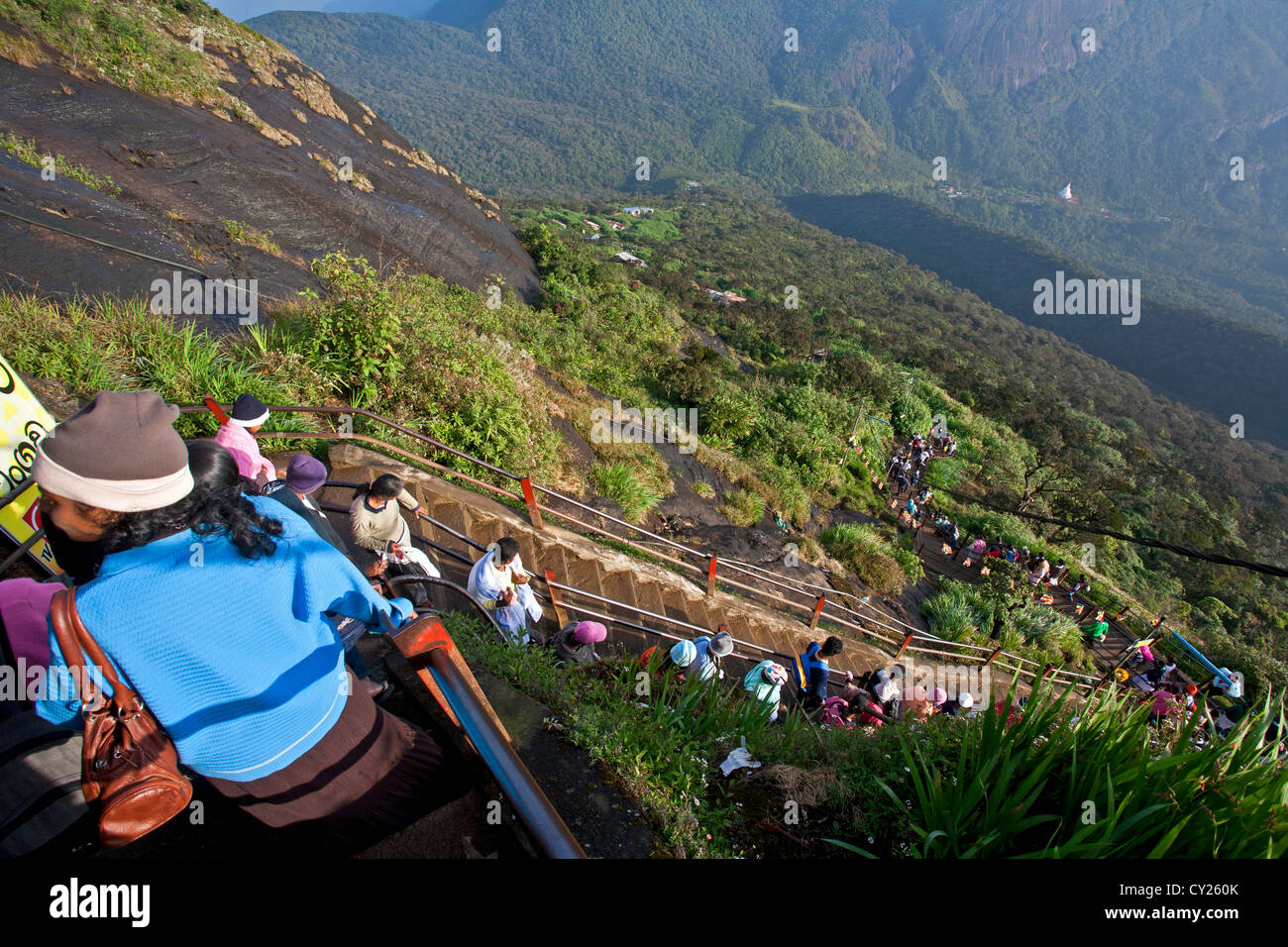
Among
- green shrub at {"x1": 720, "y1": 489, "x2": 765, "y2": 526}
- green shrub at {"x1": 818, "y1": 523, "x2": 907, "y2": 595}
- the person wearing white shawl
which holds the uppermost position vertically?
the person wearing white shawl

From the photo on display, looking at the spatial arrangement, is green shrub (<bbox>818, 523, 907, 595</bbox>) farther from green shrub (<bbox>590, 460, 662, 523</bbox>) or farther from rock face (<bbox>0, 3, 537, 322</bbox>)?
rock face (<bbox>0, 3, 537, 322</bbox>)

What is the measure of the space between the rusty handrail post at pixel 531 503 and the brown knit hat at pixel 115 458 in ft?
14.0

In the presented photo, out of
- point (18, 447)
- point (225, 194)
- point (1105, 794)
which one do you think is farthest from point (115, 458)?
point (225, 194)

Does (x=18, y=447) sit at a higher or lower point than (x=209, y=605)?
higher

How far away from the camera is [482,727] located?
1602 mm

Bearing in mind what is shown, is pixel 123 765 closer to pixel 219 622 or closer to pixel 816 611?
pixel 219 622

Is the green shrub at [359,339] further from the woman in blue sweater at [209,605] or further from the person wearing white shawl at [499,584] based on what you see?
the woman in blue sweater at [209,605]

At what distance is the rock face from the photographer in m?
8.00

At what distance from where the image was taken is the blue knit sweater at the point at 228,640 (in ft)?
4.52

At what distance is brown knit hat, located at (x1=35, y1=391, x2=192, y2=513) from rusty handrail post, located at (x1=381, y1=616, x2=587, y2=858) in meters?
0.73

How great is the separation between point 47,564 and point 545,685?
2.79 meters

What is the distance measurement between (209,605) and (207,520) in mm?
230

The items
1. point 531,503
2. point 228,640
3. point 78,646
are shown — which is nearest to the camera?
point 78,646

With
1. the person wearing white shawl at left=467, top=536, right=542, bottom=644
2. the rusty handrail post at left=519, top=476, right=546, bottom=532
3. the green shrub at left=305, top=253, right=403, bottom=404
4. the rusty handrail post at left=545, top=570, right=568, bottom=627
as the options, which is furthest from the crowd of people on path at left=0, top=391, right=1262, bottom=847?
the green shrub at left=305, top=253, right=403, bottom=404
